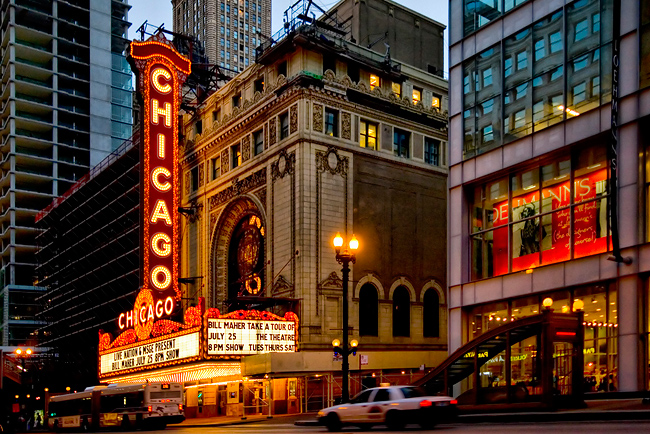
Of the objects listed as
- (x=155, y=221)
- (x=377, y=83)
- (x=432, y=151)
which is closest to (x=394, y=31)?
(x=377, y=83)

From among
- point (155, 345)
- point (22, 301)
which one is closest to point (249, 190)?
point (155, 345)

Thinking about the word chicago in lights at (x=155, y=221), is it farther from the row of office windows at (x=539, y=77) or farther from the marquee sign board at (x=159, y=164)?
A: the row of office windows at (x=539, y=77)

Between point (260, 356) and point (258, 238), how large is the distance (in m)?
11.7

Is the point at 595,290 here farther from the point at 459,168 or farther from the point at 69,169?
the point at 69,169

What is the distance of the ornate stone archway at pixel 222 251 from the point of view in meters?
54.7

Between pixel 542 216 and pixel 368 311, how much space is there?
785 inches

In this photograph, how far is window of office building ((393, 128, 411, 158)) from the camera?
172ft

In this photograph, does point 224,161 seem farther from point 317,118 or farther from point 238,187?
point 317,118

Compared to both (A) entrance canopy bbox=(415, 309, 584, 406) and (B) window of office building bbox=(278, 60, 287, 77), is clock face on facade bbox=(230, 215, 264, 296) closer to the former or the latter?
(B) window of office building bbox=(278, 60, 287, 77)

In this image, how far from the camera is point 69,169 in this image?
115m

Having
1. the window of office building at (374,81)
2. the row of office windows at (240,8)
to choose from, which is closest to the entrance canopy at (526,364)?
the window of office building at (374,81)

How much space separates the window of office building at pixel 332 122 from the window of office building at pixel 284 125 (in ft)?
7.80

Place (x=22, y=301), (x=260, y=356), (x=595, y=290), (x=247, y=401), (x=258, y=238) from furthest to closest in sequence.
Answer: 1. (x=22, y=301)
2. (x=258, y=238)
3. (x=247, y=401)
4. (x=260, y=356)
5. (x=595, y=290)

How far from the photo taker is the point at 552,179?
3053 centimetres
